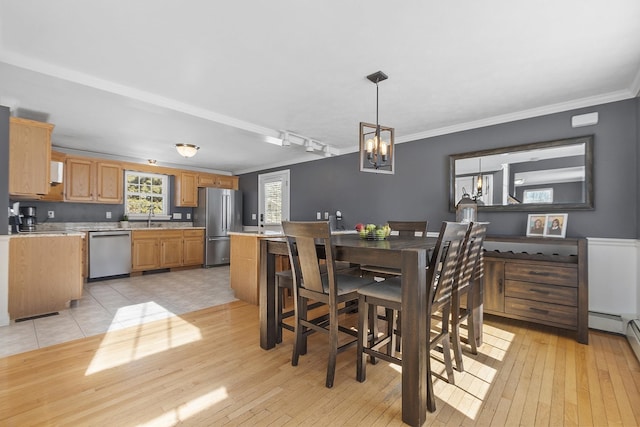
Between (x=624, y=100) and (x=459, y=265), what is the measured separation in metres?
2.55

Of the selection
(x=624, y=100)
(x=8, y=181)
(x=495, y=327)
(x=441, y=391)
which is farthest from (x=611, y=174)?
(x=8, y=181)

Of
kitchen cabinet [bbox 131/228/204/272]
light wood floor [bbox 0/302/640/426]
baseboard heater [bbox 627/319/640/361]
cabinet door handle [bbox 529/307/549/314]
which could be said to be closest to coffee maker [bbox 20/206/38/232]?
kitchen cabinet [bbox 131/228/204/272]

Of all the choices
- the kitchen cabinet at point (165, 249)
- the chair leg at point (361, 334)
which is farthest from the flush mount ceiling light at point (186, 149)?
the chair leg at point (361, 334)

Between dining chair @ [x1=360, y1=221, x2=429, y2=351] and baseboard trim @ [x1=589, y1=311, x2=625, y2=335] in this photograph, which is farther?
baseboard trim @ [x1=589, y1=311, x2=625, y2=335]

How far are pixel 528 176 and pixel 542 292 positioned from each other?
1280 mm

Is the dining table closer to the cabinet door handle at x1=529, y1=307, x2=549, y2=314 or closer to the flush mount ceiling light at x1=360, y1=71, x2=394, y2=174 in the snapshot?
the flush mount ceiling light at x1=360, y1=71, x2=394, y2=174

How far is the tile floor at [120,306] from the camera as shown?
8.77 feet

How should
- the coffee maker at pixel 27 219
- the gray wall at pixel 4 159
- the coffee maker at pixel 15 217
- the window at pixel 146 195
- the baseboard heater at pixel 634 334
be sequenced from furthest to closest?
the window at pixel 146 195 < the coffee maker at pixel 27 219 < the coffee maker at pixel 15 217 < the gray wall at pixel 4 159 < the baseboard heater at pixel 634 334

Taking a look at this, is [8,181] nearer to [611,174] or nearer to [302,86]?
[302,86]

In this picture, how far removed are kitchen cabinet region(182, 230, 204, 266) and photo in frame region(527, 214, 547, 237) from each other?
5.70 m

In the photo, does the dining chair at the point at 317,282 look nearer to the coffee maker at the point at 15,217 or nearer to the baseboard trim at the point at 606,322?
the baseboard trim at the point at 606,322

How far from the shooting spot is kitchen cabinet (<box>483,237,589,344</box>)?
8.63 ft

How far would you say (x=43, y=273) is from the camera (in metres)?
3.23

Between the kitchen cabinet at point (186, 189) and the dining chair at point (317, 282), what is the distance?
5014 millimetres
